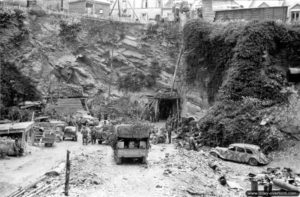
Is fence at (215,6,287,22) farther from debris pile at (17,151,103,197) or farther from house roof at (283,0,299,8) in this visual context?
debris pile at (17,151,103,197)

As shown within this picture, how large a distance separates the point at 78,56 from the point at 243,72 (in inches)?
1013

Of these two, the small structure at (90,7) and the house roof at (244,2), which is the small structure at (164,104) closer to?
the house roof at (244,2)

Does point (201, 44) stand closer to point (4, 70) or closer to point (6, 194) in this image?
point (4, 70)

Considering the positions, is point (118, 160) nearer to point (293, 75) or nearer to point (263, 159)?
point (263, 159)

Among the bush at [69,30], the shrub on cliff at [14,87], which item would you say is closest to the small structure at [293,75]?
the shrub on cliff at [14,87]

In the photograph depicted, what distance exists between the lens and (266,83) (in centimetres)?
3444

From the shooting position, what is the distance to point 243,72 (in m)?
35.2

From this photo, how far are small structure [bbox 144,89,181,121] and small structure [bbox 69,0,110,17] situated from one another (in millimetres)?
20730

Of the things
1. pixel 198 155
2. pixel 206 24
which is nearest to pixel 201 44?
pixel 206 24

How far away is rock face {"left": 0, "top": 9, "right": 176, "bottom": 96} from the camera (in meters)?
50.0

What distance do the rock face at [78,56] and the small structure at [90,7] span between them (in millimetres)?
5539

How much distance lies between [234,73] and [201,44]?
25.3 feet

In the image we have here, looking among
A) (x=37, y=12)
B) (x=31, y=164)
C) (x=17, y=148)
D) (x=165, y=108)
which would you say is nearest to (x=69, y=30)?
(x=37, y=12)

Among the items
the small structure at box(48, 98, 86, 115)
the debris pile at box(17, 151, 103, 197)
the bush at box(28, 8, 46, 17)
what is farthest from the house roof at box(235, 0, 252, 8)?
the debris pile at box(17, 151, 103, 197)
